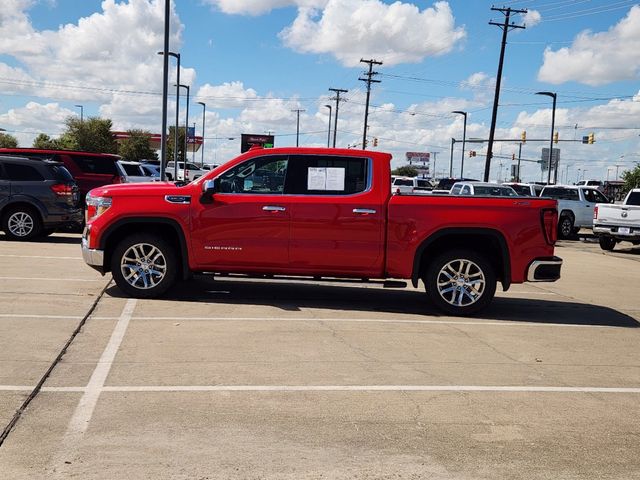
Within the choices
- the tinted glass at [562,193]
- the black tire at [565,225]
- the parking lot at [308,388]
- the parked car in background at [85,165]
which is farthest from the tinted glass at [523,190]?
the parking lot at [308,388]

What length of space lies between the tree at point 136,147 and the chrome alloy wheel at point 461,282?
89.3m

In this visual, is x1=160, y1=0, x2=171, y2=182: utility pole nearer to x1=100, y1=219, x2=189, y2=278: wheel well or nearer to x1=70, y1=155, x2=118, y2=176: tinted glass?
x1=70, y1=155, x2=118, y2=176: tinted glass

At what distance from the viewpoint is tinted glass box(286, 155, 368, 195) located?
888cm

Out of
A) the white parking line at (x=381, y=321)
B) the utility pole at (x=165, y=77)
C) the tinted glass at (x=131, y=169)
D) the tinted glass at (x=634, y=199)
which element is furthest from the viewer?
the tinted glass at (x=131, y=169)

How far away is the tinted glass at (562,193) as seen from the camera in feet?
85.9

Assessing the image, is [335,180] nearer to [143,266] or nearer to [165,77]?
[143,266]

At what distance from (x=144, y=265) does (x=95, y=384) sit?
12.1 feet

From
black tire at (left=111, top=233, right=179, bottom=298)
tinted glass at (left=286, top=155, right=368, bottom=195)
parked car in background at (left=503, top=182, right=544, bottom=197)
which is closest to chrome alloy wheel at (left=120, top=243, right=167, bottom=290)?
black tire at (left=111, top=233, right=179, bottom=298)

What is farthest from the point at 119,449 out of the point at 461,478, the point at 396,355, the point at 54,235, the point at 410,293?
the point at 54,235

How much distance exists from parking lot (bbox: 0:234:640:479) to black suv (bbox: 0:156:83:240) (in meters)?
5.62

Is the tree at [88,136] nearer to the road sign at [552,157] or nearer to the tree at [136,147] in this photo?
the tree at [136,147]

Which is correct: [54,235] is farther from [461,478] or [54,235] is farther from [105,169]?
[461,478]

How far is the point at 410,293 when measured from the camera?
10766mm

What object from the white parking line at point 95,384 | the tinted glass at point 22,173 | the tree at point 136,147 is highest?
the tree at point 136,147
